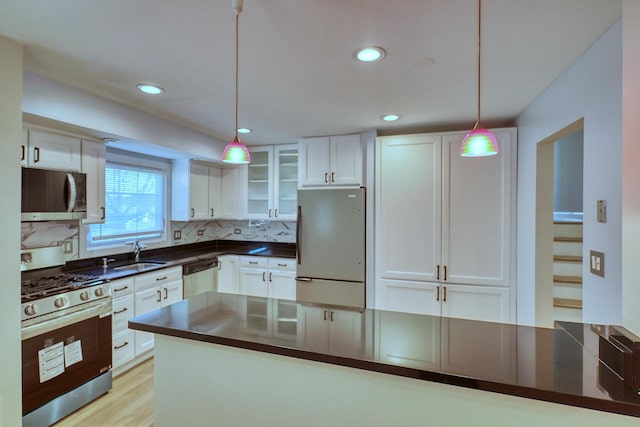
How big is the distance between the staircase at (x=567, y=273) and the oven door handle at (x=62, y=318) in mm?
3910

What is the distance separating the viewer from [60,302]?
2221mm

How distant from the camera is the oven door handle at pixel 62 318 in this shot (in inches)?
80.2

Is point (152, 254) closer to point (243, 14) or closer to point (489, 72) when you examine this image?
point (243, 14)

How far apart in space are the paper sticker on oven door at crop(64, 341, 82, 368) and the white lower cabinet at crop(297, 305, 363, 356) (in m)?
1.85

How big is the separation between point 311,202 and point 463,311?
1.89 m

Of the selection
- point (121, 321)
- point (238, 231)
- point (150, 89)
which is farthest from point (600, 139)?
point (238, 231)

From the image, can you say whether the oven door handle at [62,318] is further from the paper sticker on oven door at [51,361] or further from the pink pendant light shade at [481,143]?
the pink pendant light shade at [481,143]

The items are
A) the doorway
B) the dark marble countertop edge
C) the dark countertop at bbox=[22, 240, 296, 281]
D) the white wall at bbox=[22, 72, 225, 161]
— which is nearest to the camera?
the dark marble countertop edge

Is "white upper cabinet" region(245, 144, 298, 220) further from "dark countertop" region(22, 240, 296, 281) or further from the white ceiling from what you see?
the white ceiling

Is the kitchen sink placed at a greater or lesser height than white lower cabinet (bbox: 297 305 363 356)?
lesser

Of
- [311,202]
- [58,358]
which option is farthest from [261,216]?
[58,358]

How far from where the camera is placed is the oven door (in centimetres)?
204

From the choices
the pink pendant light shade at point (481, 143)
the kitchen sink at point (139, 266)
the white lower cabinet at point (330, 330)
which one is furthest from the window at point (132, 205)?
the pink pendant light shade at point (481, 143)

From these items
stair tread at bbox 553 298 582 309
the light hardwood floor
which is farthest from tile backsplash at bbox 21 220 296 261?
stair tread at bbox 553 298 582 309
